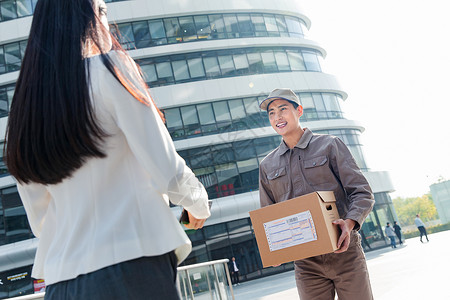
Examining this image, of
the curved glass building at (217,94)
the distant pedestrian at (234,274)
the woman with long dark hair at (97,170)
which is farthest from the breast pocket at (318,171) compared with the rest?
the curved glass building at (217,94)

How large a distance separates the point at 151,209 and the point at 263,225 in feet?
5.34

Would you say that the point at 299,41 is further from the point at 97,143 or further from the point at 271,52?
the point at 97,143

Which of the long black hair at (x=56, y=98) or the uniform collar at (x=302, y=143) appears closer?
the long black hair at (x=56, y=98)

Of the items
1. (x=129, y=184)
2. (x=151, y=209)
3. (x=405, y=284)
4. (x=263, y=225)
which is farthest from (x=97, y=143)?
(x=405, y=284)

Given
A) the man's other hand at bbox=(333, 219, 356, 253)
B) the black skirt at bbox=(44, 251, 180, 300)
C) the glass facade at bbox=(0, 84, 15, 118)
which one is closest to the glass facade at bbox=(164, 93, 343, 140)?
the glass facade at bbox=(0, 84, 15, 118)

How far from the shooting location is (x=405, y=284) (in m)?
8.73

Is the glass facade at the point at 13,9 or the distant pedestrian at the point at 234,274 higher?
the glass facade at the point at 13,9

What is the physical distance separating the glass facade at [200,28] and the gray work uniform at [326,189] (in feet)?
73.3

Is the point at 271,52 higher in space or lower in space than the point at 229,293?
higher

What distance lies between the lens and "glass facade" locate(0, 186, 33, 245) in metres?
22.2

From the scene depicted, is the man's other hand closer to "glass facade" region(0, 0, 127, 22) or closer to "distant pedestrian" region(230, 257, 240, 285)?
"distant pedestrian" region(230, 257, 240, 285)

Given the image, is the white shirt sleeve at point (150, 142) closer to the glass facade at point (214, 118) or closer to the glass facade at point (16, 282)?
the glass facade at point (214, 118)

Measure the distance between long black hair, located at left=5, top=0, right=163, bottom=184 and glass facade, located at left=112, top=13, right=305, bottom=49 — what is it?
23694 mm

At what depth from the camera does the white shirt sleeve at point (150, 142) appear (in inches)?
54.7
